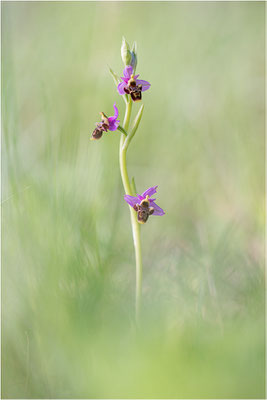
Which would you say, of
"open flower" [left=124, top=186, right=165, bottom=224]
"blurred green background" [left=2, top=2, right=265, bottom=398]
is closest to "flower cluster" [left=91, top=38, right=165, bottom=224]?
"open flower" [left=124, top=186, right=165, bottom=224]

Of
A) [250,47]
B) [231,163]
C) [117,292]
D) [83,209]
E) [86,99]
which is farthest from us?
[250,47]

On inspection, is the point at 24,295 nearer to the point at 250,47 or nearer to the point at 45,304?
the point at 45,304

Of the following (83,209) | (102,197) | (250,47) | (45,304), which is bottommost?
(45,304)

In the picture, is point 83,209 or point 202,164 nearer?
point 83,209

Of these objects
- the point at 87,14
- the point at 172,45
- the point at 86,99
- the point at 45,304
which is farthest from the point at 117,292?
the point at 87,14

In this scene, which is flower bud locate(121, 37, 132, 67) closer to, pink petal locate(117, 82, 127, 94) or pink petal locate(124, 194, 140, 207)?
pink petal locate(117, 82, 127, 94)

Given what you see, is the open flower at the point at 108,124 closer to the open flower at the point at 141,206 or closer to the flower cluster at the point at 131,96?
the flower cluster at the point at 131,96

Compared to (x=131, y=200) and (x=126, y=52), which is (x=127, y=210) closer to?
(x=131, y=200)

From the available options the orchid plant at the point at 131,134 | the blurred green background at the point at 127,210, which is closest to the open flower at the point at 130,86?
the orchid plant at the point at 131,134
